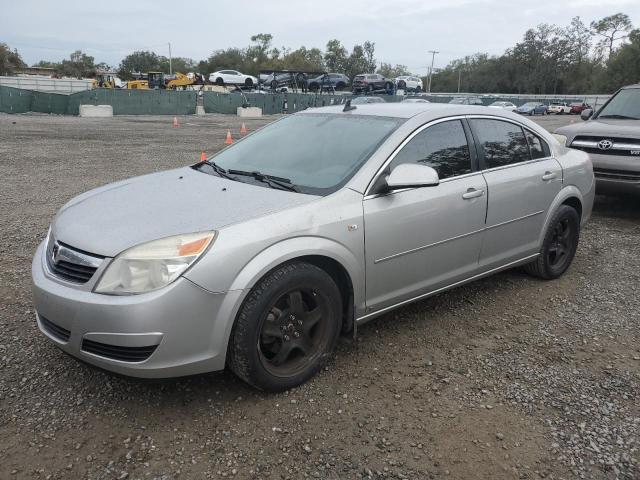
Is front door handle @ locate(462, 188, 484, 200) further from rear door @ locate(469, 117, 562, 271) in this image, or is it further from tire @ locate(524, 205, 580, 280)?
tire @ locate(524, 205, 580, 280)

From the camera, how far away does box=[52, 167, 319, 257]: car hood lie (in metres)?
2.65

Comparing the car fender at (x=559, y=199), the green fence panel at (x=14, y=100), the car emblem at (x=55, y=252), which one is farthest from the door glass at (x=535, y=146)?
the green fence panel at (x=14, y=100)

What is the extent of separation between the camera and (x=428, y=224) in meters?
3.45

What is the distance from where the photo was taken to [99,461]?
94.7 inches

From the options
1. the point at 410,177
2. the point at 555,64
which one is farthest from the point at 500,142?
the point at 555,64

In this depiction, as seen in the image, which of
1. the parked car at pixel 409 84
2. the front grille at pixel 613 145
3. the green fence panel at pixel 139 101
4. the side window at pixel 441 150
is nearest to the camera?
the side window at pixel 441 150

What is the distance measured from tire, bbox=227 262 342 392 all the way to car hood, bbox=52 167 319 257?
396 millimetres

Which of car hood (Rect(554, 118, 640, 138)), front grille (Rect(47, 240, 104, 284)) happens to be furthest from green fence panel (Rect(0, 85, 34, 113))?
front grille (Rect(47, 240, 104, 284))

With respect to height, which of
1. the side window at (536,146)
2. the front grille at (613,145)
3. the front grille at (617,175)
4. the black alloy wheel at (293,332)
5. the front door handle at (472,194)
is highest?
the side window at (536,146)

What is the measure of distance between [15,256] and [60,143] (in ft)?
36.5

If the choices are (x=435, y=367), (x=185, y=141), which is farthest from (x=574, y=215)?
(x=185, y=141)

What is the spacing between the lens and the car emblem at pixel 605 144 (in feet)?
22.8

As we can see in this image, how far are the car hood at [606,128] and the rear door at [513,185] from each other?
10.0 ft

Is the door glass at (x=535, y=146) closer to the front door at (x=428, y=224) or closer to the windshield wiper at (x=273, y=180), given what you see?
the front door at (x=428, y=224)
